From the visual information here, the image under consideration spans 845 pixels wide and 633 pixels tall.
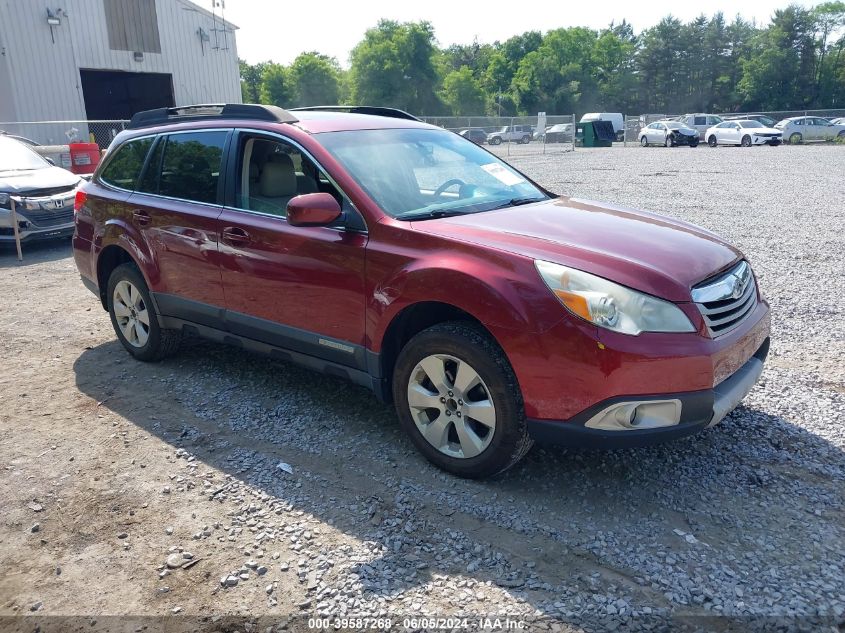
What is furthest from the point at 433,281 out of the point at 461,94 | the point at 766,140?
the point at 461,94

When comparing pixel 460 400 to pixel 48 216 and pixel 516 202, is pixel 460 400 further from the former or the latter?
pixel 48 216

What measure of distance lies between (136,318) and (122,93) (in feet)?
91.1

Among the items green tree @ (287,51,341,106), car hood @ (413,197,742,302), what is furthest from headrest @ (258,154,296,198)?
green tree @ (287,51,341,106)

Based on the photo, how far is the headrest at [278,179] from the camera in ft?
14.5

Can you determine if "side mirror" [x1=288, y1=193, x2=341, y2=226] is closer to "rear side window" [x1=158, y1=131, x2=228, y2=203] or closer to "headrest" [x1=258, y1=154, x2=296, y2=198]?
"headrest" [x1=258, y1=154, x2=296, y2=198]

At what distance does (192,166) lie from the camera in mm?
4965

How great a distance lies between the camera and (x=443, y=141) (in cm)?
489

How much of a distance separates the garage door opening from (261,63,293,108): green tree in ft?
222

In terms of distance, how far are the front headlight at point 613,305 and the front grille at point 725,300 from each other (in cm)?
19

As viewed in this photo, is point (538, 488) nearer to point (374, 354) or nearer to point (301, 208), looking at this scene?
point (374, 354)

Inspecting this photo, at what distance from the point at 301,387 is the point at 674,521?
109 inches

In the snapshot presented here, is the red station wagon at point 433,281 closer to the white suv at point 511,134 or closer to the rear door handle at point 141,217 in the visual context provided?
the rear door handle at point 141,217

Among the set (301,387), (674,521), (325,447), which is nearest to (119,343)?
(301,387)

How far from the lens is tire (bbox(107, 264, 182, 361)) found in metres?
5.36
